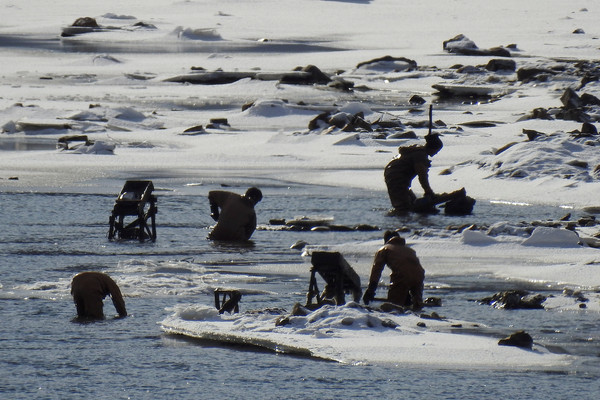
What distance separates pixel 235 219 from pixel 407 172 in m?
3.59

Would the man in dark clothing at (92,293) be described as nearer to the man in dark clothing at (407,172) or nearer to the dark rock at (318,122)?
the man in dark clothing at (407,172)

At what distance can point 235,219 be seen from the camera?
16859 mm

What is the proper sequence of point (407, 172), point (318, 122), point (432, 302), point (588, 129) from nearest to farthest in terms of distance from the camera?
point (432, 302), point (407, 172), point (588, 129), point (318, 122)

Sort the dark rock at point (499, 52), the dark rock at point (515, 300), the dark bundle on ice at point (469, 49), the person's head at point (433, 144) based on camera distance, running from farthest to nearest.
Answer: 1. the dark bundle on ice at point (469, 49)
2. the dark rock at point (499, 52)
3. the person's head at point (433, 144)
4. the dark rock at point (515, 300)

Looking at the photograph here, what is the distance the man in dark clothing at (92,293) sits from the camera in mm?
12062

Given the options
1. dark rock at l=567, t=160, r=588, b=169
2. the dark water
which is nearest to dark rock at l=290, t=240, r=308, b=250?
the dark water

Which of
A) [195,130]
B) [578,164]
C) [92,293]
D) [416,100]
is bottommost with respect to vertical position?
[195,130]

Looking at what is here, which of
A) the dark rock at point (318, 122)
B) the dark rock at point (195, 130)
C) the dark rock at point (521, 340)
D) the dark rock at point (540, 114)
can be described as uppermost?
the dark rock at point (521, 340)

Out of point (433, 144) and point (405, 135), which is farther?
point (405, 135)

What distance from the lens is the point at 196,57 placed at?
1909 inches

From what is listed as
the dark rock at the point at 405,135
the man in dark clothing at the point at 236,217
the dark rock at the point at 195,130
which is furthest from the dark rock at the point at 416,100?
the man in dark clothing at the point at 236,217

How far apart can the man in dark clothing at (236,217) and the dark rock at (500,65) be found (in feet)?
84.2

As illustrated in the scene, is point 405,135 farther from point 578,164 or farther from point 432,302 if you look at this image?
point 432,302

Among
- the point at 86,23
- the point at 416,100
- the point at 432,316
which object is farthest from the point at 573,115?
the point at 86,23
